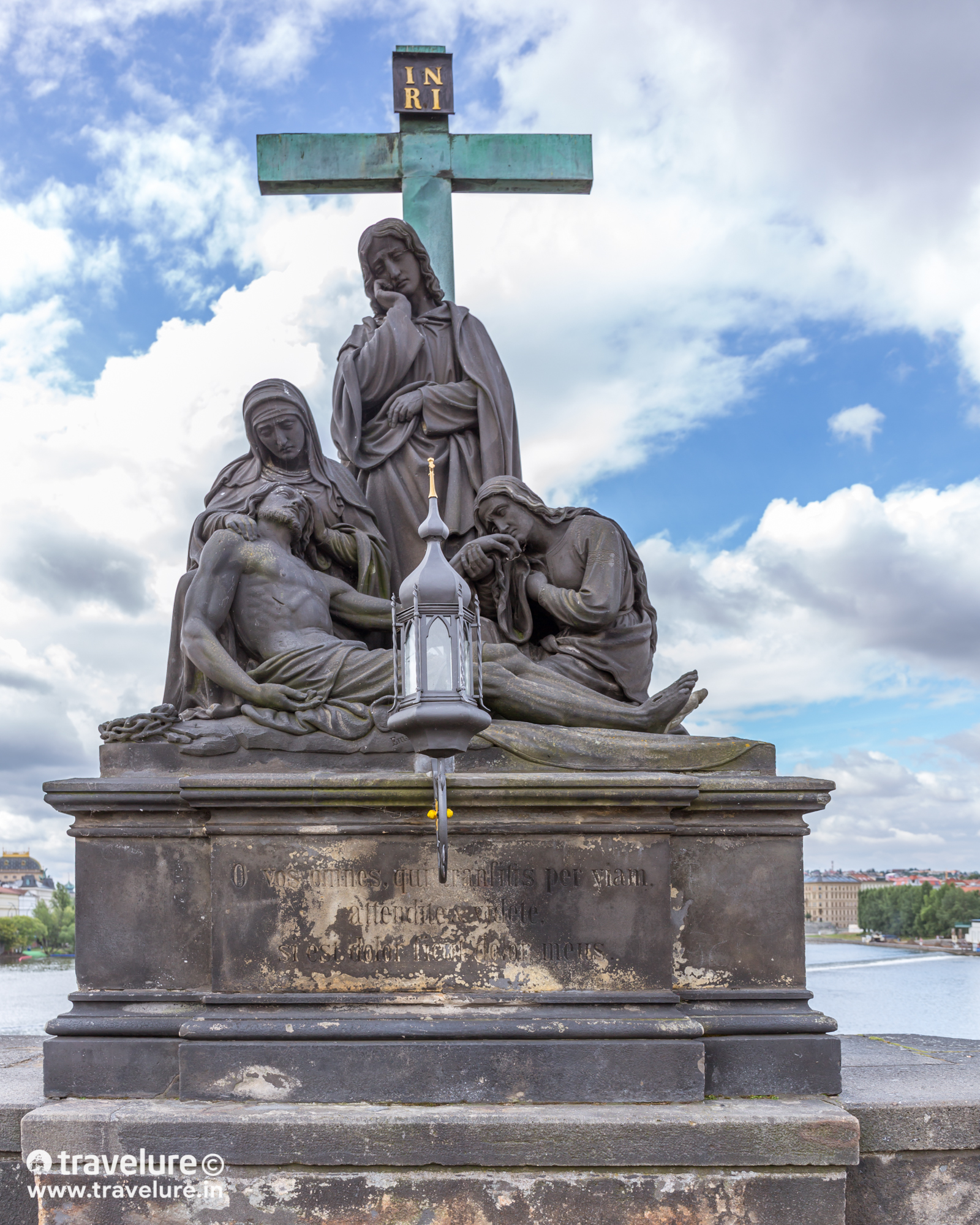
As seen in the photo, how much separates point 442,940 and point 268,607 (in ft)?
6.31

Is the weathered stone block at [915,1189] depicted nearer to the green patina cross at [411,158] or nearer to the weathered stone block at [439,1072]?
the weathered stone block at [439,1072]

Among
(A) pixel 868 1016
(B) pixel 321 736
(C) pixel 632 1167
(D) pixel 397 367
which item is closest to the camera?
(C) pixel 632 1167

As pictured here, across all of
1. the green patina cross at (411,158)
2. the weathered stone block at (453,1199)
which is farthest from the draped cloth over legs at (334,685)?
the green patina cross at (411,158)

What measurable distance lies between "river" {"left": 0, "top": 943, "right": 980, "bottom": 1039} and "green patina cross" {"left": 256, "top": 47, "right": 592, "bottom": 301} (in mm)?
5802

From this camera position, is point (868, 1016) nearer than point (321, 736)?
No

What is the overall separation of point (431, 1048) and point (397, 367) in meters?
4.22

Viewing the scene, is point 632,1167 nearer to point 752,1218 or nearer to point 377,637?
point 752,1218

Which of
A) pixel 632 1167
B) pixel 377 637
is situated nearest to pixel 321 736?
pixel 377 637

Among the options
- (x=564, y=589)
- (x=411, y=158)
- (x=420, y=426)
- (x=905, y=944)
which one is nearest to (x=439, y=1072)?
(x=564, y=589)

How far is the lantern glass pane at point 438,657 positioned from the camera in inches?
157

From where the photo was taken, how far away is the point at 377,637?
20.0 feet

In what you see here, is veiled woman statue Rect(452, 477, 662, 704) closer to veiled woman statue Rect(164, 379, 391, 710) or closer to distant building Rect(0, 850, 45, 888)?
veiled woman statue Rect(164, 379, 391, 710)

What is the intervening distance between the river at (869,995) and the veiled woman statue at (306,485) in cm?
265

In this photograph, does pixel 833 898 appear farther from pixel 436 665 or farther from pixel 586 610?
pixel 436 665
